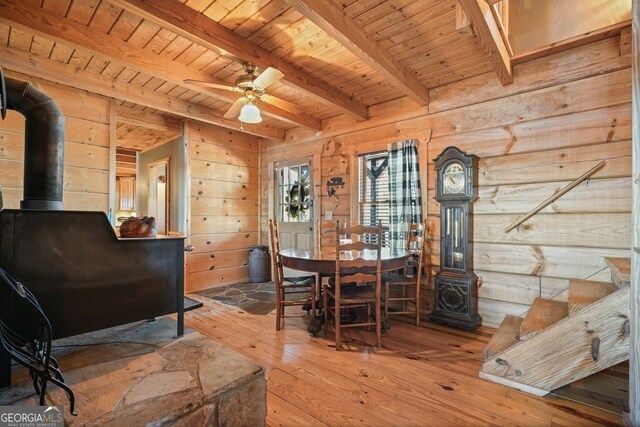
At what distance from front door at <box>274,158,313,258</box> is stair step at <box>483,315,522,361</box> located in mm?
2820

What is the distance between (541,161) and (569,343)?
5.43 ft

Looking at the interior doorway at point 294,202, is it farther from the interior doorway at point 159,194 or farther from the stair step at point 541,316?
the stair step at point 541,316

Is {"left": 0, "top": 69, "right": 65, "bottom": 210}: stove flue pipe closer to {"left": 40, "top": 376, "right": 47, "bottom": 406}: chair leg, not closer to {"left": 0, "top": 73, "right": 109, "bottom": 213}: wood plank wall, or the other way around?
{"left": 40, "top": 376, "right": 47, "bottom": 406}: chair leg

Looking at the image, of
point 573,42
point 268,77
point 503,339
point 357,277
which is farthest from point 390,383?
point 573,42

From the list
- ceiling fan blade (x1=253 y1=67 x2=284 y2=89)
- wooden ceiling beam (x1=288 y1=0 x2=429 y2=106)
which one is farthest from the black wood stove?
wooden ceiling beam (x1=288 y1=0 x2=429 y2=106)

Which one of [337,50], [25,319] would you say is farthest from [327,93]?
[25,319]

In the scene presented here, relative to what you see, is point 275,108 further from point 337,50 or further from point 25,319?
point 25,319

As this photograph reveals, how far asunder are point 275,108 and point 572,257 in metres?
3.45

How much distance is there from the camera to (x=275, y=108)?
3764 millimetres

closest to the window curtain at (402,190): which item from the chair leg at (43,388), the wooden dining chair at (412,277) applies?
the wooden dining chair at (412,277)

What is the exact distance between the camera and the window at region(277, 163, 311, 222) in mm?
4809

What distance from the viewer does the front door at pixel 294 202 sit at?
4.77m

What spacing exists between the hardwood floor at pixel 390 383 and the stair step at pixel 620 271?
756 mm

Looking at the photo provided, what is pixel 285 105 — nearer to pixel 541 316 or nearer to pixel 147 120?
pixel 147 120
